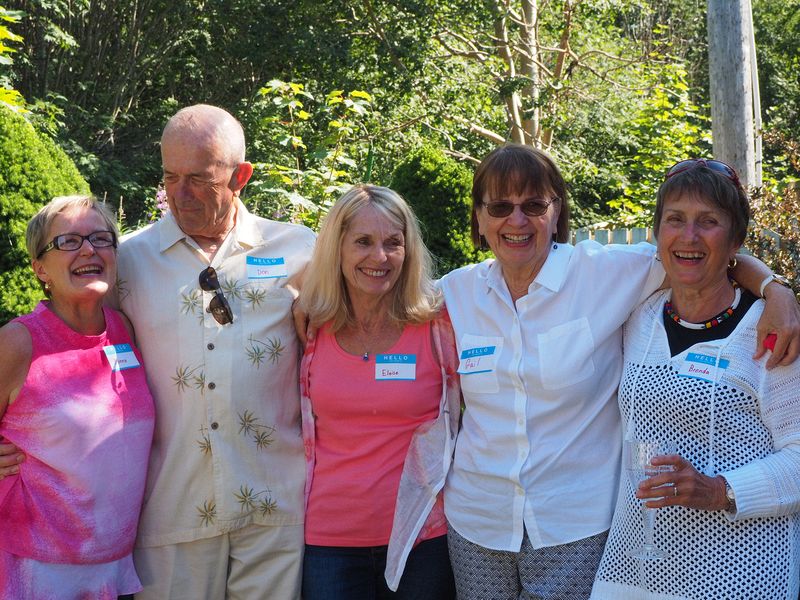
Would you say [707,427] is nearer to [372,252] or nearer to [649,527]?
[649,527]

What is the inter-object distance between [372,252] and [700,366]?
124 cm

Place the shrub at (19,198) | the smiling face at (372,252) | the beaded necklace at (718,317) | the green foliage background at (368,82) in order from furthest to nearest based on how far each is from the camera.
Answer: the green foliage background at (368,82)
the shrub at (19,198)
the smiling face at (372,252)
the beaded necklace at (718,317)

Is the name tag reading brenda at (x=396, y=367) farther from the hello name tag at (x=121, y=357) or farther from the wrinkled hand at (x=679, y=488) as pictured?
the wrinkled hand at (x=679, y=488)

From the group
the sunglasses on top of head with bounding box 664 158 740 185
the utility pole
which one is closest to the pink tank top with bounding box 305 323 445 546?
the sunglasses on top of head with bounding box 664 158 740 185

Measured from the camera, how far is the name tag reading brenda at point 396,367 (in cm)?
311

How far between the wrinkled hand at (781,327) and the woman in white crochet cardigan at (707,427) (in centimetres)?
3

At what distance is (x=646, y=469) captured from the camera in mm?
2350

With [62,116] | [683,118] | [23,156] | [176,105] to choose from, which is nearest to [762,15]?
[683,118]

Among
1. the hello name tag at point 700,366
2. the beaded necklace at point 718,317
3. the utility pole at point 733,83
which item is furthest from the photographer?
the utility pole at point 733,83

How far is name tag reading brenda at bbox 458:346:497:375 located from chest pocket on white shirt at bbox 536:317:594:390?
0.59 ft

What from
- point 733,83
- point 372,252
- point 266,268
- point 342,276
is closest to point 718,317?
point 372,252

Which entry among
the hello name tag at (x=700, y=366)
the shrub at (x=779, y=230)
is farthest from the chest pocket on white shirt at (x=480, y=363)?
the shrub at (x=779, y=230)

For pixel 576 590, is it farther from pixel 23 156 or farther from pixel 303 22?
pixel 303 22

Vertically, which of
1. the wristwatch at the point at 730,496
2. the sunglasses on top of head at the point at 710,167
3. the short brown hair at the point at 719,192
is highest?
the sunglasses on top of head at the point at 710,167
